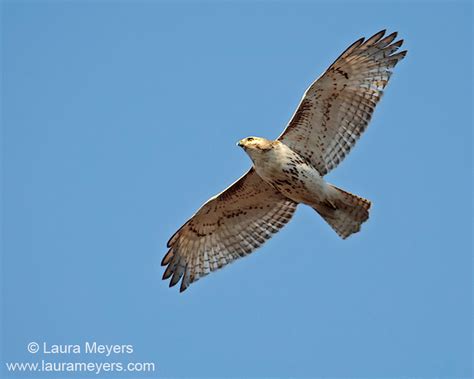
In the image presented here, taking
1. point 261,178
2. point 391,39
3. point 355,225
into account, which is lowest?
point 355,225

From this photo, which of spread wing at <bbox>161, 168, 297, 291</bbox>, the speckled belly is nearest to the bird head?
the speckled belly

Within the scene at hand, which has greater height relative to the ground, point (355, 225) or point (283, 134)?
point (283, 134)

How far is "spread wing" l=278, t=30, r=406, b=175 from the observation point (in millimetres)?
17188

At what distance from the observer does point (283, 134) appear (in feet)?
57.2

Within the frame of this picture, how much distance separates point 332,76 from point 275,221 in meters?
2.81

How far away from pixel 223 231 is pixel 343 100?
321 centimetres

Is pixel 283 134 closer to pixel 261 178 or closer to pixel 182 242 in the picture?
pixel 261 178

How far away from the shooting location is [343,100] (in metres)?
17.3

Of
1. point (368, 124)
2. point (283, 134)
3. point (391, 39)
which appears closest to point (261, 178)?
point (283, 134)

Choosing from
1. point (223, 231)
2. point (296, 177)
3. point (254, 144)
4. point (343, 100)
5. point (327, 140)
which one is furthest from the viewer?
point (223, 231)

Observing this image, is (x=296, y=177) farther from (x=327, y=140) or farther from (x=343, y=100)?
(x=343, y=100)

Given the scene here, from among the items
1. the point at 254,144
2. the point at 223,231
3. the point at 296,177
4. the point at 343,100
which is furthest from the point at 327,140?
the point at 223,231

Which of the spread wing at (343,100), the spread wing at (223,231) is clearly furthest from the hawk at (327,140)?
the spread wing at (223,231)

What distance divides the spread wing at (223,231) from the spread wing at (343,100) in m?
1.30
